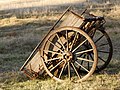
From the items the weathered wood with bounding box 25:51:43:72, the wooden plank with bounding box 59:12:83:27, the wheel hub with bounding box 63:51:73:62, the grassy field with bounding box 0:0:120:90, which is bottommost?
the grassy field with bounding box 0:0:120:90

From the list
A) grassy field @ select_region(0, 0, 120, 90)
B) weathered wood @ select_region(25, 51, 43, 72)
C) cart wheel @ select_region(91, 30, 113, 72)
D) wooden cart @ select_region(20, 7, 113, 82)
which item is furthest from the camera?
cart wheel @ select_region(91, 30, 113, 72)

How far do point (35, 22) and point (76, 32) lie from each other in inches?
582

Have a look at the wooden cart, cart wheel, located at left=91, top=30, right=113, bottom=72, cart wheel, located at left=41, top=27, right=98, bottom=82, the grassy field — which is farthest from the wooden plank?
the grassy field

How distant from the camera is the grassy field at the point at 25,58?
7875 mm

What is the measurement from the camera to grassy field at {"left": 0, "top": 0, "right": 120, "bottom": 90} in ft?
25.8

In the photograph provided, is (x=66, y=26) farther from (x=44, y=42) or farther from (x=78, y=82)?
(x=78, y=82)

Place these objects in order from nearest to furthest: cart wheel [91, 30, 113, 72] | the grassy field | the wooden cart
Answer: the grassy field < the wooden cart < cart wheel [91, 30, 113, 72]

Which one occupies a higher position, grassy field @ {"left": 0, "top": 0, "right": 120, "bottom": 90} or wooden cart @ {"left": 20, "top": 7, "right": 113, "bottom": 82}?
wooden cart @ {"left": 20, "top": 7, "right": 113, "bottom": 82}

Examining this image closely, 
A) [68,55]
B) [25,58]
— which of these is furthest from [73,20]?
[25,58]

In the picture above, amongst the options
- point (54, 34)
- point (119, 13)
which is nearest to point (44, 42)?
point (54, 34)

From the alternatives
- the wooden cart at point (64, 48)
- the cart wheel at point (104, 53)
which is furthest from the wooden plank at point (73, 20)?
the cart wheel at point (104, 53)

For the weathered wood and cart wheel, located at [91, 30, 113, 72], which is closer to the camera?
the weathered wood

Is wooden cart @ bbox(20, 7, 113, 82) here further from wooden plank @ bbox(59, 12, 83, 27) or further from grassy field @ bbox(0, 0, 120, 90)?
grassy field @ bbox(0, 0, 120, 90)

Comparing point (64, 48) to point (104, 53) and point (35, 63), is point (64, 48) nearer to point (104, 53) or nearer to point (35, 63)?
point (35, 63)
